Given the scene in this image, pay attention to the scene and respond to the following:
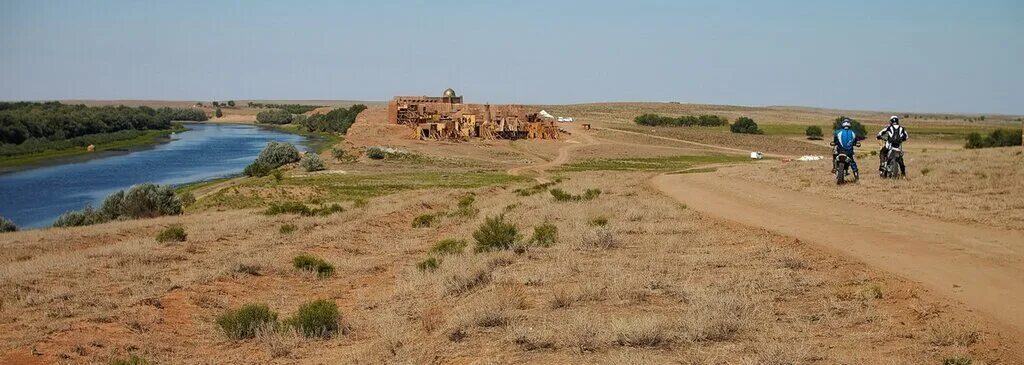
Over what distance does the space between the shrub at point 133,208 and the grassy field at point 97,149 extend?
4825 cm

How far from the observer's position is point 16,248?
2089 cm

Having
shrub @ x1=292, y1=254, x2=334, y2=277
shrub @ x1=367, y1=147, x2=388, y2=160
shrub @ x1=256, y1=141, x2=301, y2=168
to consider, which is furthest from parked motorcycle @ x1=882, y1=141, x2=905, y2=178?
shrub @ x1=256, y1=141, x2=301, y2=168

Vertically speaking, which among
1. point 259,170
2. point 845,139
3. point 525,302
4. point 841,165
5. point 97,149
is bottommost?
point 97,149

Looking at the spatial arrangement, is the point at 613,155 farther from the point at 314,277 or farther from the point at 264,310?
the point at 264,310

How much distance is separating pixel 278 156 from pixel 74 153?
40.1m

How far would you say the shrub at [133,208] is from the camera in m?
34.0

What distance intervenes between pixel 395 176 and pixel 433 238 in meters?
29.6

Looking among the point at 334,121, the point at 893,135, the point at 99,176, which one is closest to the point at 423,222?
the point at 893,135

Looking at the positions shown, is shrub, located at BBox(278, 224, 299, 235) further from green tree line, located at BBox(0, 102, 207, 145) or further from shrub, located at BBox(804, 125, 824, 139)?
green tree line, located at BBox(0, 102, 207, 145)

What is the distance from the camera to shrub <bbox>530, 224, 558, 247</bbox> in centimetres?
1367

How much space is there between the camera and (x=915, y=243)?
11.3m

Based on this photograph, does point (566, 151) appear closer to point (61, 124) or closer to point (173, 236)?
point (173, 236)

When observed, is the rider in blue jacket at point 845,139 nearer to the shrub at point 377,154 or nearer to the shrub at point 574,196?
the shrub at point 574,196

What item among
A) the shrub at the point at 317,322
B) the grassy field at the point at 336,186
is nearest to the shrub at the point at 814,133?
the grassy field at the point at 336,186
